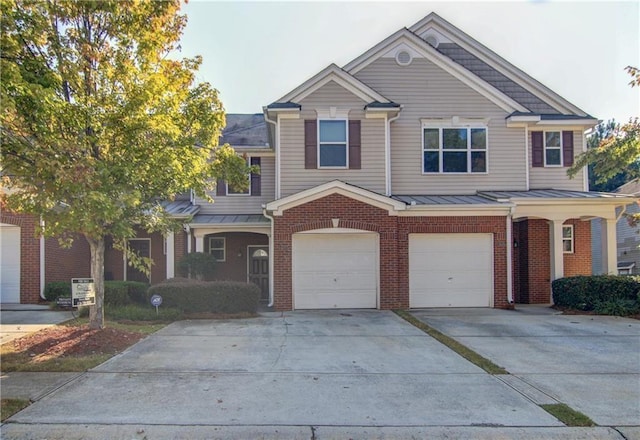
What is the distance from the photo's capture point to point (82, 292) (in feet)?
27.0

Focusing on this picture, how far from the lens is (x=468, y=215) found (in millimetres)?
13609

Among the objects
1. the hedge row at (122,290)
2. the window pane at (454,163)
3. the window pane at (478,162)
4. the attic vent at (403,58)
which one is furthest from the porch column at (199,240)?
the window pane at (478,162)

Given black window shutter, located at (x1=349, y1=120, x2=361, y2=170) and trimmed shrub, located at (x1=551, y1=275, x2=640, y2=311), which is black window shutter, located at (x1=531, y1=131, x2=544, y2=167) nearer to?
trimmed shrub, located at (x1=551, y1=275, x2=640, y2=311)

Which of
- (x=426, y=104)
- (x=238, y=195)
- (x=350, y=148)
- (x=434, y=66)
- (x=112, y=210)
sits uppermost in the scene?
(x=434, y=66)

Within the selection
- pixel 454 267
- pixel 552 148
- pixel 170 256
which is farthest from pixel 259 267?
pixel 552 148

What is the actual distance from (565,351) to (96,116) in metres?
9.42

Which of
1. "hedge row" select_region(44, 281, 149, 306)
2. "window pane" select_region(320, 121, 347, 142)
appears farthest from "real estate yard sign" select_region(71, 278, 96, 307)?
"window pane" select_region(320, 121, 347, 142)

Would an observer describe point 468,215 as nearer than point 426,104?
Yes

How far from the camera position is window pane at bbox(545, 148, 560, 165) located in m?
16.2

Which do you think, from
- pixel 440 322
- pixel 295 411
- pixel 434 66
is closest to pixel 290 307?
pixel 440 322

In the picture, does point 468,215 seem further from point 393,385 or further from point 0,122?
point 0,122

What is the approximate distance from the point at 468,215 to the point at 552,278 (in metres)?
3.58

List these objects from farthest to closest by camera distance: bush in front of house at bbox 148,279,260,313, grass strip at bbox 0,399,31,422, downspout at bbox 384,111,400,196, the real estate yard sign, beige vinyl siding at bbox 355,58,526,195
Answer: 1. beige vinyl siding at bbox 355,58,526,195
2. downspout at bbox 384,111,400,196
3. bush in front of house at bbox 148,279,260,313
4. the real estate yard sign
5. grass strip at bbox 0,399,31,422

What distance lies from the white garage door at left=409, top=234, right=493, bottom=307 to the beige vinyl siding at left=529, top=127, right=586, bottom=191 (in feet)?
13.0
